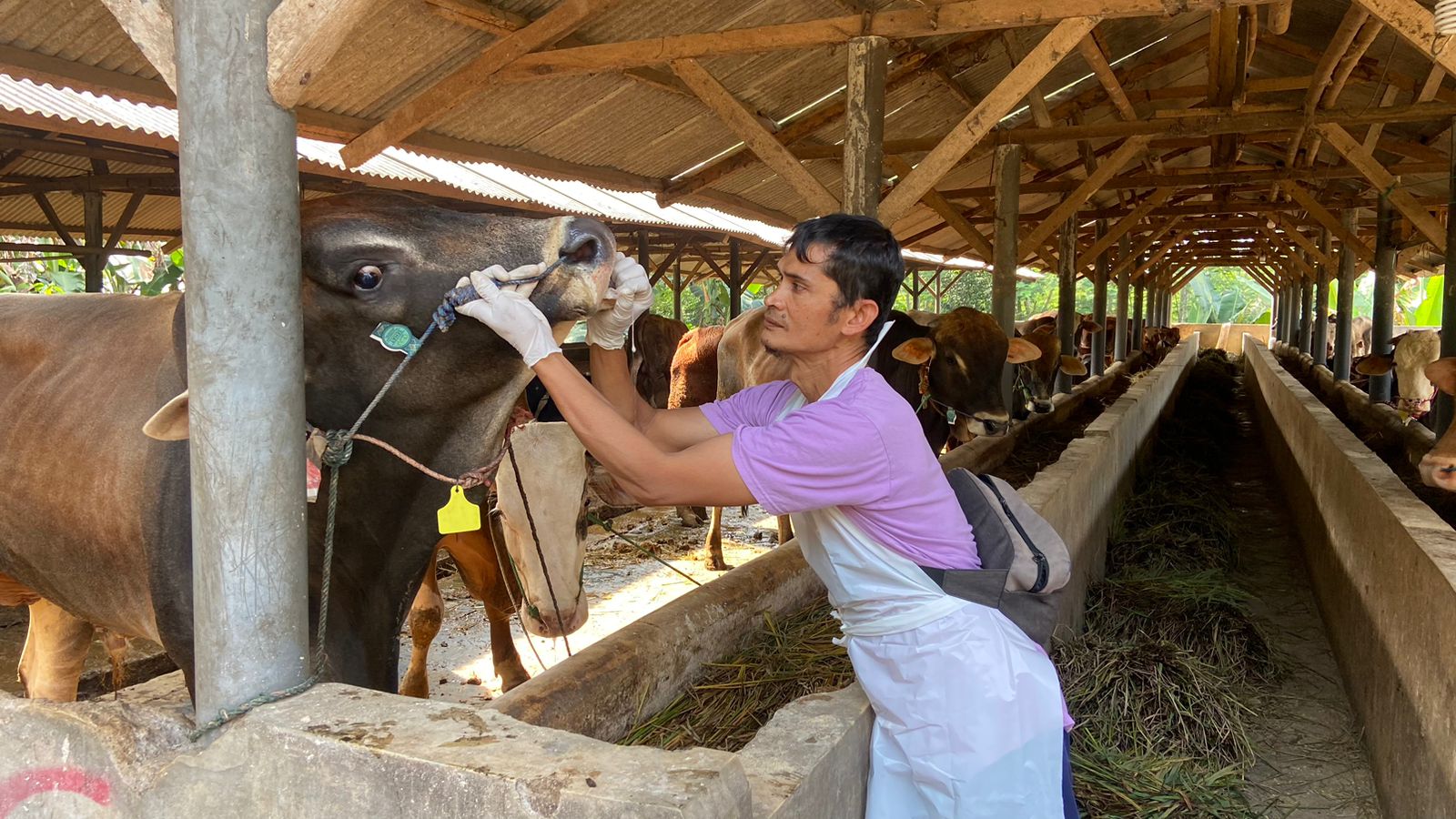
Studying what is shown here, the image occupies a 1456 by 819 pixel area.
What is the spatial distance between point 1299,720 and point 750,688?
3055 millimetres

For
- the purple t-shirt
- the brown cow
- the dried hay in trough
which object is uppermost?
the purple t-shirt

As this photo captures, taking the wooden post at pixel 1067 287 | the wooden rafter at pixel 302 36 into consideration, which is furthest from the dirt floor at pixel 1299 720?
the wooden post at pixel 1067 287

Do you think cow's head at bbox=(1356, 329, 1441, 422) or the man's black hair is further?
cow's head at bbox=(1356, 329, 1441, 422)

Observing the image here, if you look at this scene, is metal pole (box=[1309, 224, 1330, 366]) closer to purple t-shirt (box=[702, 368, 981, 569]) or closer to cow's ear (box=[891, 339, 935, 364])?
cow's ear (box=[891, 339, 935, 364])

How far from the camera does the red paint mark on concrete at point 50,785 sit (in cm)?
176

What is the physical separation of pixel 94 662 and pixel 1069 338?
1234 centimetres

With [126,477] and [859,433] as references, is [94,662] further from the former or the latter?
[859,433]

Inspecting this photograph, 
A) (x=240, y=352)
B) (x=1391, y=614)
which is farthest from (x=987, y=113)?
(x=240, y=352)

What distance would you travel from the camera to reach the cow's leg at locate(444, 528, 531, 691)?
4645mm

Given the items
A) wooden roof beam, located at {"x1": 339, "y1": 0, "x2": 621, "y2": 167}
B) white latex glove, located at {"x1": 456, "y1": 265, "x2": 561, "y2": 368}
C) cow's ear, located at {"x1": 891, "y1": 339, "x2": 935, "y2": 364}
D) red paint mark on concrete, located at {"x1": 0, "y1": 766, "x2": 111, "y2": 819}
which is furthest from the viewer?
cow's ear, located at {"x1": 891, "y1": 339, "x2": 935, "y2": 364}

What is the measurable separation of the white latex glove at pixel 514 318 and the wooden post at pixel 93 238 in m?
8.57

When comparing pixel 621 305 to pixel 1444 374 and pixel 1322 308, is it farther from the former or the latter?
pixel 1322 308

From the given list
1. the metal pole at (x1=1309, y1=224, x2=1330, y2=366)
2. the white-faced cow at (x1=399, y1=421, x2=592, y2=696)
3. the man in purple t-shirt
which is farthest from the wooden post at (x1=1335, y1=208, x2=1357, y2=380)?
the man in purple t-shirt

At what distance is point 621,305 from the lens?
2.18 meters
